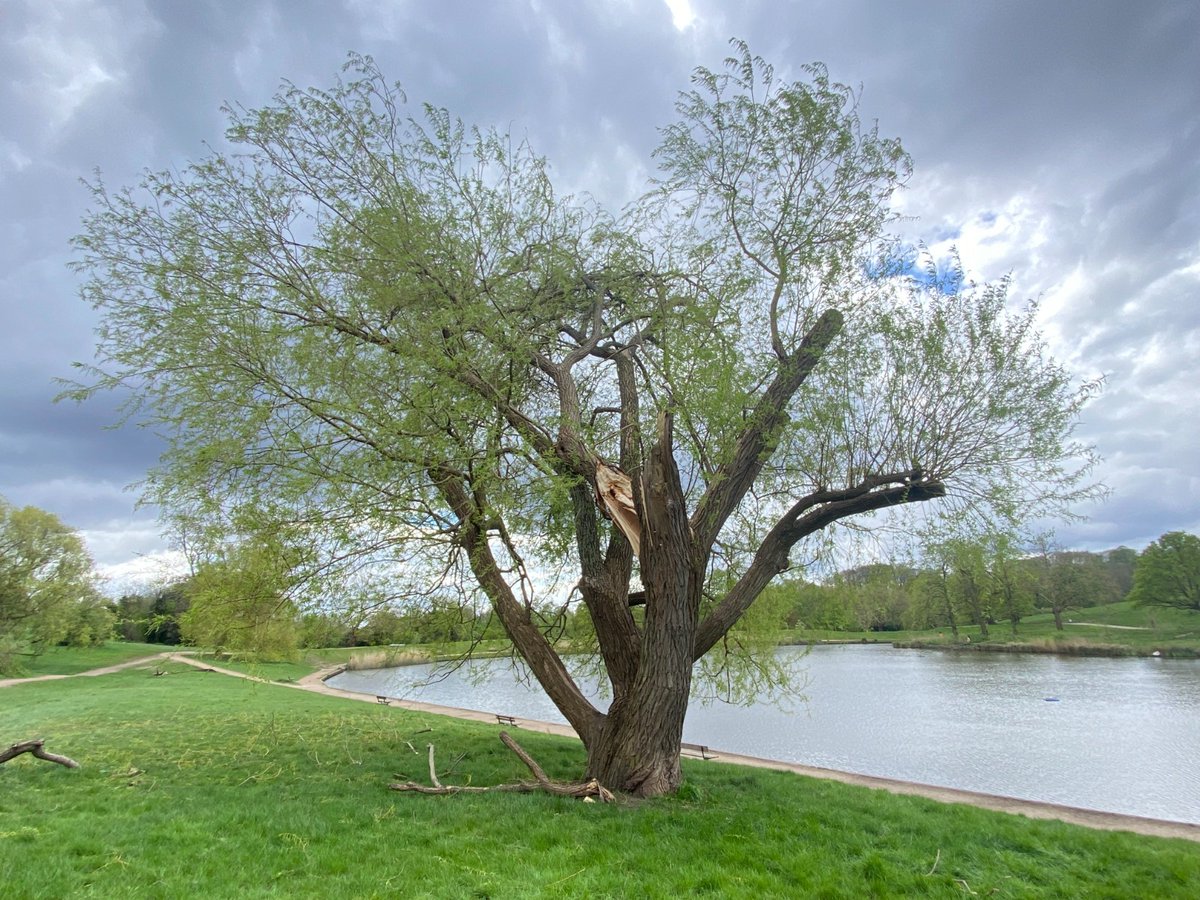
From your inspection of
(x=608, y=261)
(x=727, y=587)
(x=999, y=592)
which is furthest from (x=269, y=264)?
(x=999, y=592)

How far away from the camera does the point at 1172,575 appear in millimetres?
44000

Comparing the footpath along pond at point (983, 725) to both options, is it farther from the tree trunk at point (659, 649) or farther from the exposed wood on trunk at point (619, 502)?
the exposed wood on trunk at point (619, 502)

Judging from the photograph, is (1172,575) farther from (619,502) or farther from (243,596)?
(243,596)

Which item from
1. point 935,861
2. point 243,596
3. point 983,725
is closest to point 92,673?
point 243,596

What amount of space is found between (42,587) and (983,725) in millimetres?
35497

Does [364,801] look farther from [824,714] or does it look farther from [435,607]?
[824,714]

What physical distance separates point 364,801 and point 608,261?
6504 mm

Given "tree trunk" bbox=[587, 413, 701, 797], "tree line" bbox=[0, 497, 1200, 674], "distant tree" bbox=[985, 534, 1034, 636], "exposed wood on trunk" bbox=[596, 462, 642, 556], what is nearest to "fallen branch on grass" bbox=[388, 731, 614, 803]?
"tree trunk" bbox=[587, 413, 701, 797]

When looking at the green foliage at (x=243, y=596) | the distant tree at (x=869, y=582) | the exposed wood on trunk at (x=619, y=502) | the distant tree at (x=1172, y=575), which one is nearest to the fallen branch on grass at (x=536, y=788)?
the green foliage at (x=243, y=596)

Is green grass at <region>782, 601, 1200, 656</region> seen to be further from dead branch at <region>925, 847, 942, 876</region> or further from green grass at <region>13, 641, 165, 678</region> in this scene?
green grass at <region>13, 641, 165, 678</region>

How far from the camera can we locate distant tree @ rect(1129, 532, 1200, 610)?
43.6 metres

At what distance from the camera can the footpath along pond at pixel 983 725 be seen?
11.5 m

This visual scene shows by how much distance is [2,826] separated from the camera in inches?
203

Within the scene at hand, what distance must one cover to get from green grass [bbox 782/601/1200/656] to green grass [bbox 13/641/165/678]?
36.1m
